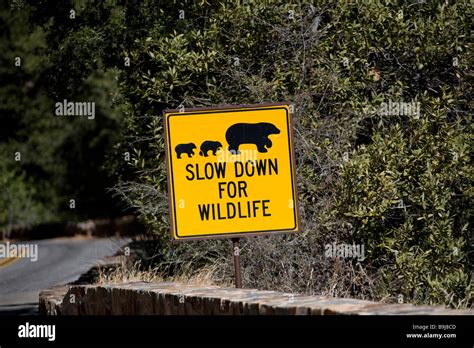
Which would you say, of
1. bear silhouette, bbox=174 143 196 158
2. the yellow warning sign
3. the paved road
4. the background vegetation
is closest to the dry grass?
the background vegetation

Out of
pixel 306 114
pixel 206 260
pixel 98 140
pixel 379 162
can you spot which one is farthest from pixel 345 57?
pixel 98 140

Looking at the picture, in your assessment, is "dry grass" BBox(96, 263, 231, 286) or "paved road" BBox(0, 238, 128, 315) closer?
"dry grass" BBox(96, 263, 231, 286)

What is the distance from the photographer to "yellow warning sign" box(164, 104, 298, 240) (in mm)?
10352

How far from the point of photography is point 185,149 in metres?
10.4

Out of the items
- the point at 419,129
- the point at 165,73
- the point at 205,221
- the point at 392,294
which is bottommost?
the point at 392,294

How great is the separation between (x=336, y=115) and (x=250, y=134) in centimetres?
519

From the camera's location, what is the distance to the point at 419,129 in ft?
47.6

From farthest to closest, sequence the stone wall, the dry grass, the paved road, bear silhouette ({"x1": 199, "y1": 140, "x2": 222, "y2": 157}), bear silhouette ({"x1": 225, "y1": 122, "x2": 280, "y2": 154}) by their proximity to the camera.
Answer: the paved road, the dry grass, bear silhouette ({"x1": 199, "y1": 140, "x2": 222, "y2": 157}), bear silhouette ({"x1": 225, "y1": 122, "x2": 280, "y2": 154}), the stone wall

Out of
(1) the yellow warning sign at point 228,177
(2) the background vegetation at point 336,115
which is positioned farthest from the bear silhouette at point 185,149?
(2) the background vegetation at point 336,115

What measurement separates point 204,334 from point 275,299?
0.66 metres

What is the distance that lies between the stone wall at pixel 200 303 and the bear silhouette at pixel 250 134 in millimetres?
1428

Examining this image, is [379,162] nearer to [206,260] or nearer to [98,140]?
[206,260]

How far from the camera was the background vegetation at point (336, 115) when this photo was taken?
45.3ft

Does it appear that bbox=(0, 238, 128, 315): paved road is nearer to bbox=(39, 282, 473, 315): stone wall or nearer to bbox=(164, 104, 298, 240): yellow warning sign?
bbox=(39, 282, 473, 315): stone wall
